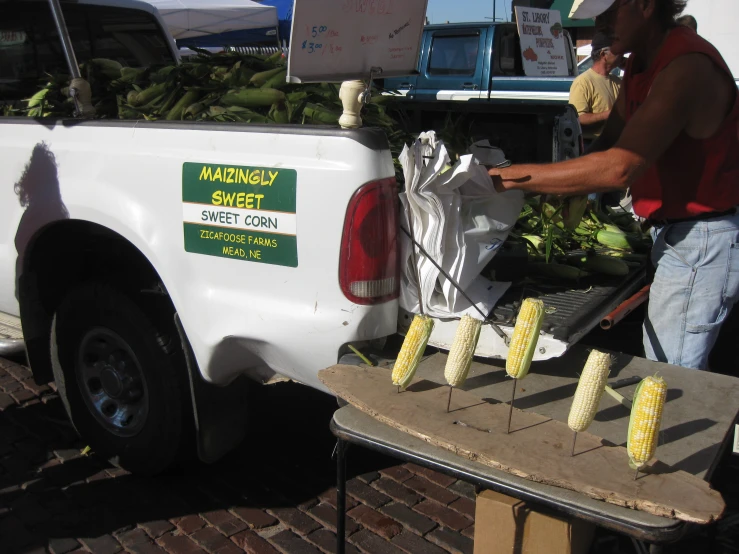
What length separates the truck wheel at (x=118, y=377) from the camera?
334cm

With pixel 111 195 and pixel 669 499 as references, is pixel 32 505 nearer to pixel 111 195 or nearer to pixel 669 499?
pixel 111 195

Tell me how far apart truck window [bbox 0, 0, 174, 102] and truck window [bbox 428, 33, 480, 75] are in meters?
6.92

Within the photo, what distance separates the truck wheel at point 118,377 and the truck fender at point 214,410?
14cm

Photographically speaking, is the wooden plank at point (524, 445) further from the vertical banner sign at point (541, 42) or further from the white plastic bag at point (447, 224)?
the vertical banner sign at point (541, 42)

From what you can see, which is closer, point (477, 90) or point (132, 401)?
point (132, 401)

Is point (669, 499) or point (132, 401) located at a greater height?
point (669, 499)

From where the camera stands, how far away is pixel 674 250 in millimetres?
2928

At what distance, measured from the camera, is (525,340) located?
7.63 ft

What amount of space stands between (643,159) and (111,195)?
2148mm

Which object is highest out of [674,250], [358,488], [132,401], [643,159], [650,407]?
[643,159]

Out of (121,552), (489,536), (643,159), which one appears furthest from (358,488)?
(643,159)

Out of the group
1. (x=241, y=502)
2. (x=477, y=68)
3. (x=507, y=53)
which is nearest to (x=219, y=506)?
(x=241, y=502)

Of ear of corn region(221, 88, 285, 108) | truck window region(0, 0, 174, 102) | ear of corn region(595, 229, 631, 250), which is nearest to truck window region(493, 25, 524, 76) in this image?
truck window region(0, 0, 174, 102)

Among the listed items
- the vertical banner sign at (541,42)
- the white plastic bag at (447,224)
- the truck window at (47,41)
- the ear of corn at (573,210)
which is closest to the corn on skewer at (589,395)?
the white plastic bag at (447,224)
